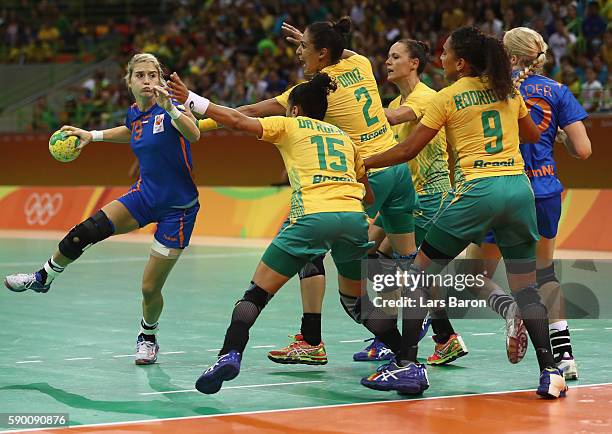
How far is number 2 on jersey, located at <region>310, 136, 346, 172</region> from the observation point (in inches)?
280

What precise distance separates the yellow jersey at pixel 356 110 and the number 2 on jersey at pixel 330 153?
1.21m

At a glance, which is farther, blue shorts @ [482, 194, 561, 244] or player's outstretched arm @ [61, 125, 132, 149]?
player's outstretched arm @ [61, 125, 132, 149]

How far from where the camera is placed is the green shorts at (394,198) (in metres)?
8.38

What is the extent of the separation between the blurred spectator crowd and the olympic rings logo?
4122mm

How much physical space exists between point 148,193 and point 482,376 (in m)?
2.80

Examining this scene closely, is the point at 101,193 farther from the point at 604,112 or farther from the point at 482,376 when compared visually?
the point at 482,376

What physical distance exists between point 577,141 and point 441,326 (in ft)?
5.71

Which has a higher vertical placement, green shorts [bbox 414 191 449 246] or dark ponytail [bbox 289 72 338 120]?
dark ponytail [bbox 289 72 338 120]

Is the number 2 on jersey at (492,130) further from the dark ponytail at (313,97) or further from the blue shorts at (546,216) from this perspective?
the dark ponytail at (313,97)

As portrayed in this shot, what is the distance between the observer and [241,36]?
29.1 m

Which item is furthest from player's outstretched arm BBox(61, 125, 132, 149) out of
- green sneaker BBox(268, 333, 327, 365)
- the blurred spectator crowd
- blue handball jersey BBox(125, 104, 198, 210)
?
the blurred spectator crowd

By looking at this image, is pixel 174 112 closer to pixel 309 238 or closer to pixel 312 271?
pixel 309 238

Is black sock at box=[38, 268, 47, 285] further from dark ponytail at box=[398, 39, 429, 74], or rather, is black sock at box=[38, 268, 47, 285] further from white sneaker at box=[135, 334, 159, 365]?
dark ponytail at box=[398, 39, 429, 74]

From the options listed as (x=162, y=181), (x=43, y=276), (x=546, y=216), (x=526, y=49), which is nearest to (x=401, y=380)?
(x=546, y=216)
